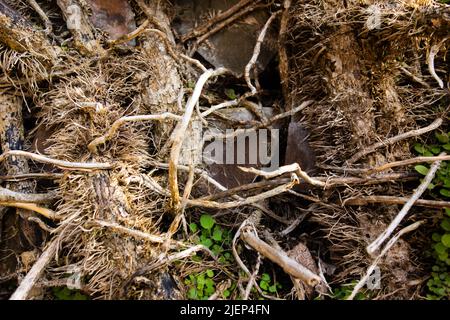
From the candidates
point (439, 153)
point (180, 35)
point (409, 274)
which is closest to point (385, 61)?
point (439, 153)

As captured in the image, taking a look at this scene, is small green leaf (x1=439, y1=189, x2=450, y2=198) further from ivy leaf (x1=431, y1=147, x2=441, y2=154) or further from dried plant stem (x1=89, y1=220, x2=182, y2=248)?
dried plant stem (x1=89, y1=220, x2=182, y2=248)

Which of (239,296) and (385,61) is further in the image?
(385,61)

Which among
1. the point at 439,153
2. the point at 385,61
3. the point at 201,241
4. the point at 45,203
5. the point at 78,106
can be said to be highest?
the point at 385,61

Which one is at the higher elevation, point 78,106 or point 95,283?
point 78,106

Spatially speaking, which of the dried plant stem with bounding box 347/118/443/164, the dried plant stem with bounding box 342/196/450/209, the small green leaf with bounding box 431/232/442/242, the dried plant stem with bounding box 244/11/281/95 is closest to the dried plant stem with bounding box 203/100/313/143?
the dried plant stem with bounding box 244/11/281/95

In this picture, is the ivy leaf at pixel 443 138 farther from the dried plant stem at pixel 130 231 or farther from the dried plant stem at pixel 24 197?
the dried plant stem at pixel 24 197

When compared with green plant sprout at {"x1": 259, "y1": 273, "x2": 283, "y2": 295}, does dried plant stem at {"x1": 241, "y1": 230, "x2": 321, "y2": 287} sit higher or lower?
higher

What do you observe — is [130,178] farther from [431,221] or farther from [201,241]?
[431,221]

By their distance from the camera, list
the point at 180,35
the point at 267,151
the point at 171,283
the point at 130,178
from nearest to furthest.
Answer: the point at 171,283 < the point at 130,178 < the point at 267,151 < the point at 180,35
